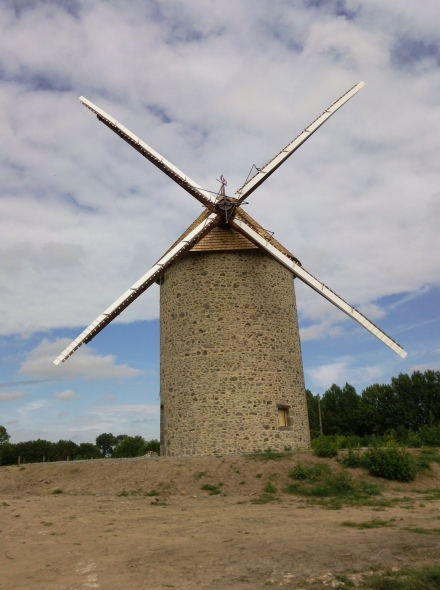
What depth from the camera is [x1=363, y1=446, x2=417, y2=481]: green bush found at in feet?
39.7

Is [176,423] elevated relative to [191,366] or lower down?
lower down

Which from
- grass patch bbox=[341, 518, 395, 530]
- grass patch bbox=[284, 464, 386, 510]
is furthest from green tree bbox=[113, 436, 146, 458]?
grass patch bbox=[341, 518, 395, 530]

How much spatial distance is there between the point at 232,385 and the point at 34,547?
877cm

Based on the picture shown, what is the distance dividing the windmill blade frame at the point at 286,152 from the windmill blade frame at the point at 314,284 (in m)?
1.48

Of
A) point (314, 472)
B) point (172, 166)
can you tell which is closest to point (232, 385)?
point (314, 472)

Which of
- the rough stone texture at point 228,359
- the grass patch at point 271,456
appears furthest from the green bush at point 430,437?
the grass patch at point 271,456

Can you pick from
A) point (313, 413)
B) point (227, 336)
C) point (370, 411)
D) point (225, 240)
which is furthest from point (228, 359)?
point (313, 413)

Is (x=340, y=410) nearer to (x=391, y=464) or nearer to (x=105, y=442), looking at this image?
(x=391, y=464)

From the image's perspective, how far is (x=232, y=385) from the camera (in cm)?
1554

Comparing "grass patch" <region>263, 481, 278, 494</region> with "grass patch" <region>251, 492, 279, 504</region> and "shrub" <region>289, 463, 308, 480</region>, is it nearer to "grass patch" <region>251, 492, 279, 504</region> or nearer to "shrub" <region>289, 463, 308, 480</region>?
"grass patch" <region>251, 492, 279, 504</region>

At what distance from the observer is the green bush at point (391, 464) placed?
12.1 meters

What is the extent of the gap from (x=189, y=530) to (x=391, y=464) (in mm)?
6095

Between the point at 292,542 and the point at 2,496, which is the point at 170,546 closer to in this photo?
the point at 292,542

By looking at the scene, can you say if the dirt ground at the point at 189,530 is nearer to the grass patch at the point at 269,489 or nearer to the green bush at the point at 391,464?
the grass patch at the point at 269,489
